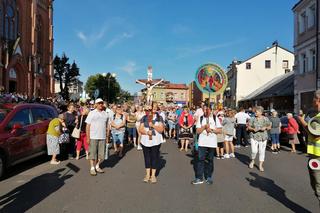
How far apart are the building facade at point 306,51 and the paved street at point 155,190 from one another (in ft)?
58.7

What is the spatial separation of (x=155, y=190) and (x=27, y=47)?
1590 inches

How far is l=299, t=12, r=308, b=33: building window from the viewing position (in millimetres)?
27234

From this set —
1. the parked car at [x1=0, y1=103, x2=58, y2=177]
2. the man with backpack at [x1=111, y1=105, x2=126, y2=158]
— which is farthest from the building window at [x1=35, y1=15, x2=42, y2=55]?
the parked car at [x1=0, y1=103, x2=58, y2=177]

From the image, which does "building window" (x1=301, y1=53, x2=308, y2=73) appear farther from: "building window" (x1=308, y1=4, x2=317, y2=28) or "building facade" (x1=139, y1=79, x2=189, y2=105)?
"building facade" (x1=139, y1=79, x2=189, y2=105)

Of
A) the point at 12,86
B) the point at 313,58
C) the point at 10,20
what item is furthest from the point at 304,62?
the point at 10,20

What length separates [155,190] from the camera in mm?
6707

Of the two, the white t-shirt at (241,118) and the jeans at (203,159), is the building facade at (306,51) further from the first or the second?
the jeans at (203,159)

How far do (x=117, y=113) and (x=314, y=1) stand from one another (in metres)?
20.6

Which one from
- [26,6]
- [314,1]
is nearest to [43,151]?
[314,1]

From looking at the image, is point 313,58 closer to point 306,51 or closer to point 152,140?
point 306,51

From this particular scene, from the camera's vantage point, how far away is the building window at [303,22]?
89.4 feet

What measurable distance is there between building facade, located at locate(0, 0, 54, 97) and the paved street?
2835cm

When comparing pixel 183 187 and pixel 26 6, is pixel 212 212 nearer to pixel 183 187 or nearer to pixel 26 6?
pixel 183 187

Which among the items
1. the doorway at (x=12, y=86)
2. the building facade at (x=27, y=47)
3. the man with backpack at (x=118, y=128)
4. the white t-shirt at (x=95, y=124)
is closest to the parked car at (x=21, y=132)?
the white t-shirt at (x=95, y=124)
